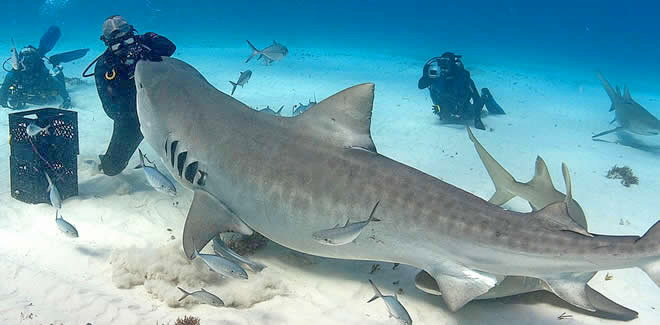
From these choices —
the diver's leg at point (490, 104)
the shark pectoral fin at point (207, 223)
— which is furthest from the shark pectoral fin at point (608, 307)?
the diver's leg at point (490, 104)

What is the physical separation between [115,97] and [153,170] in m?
2.38

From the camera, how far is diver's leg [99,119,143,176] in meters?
6.59

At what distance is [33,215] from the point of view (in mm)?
5617

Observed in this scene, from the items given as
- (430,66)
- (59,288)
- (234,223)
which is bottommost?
(59,288)

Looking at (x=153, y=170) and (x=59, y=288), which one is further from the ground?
(x=153, y=170)

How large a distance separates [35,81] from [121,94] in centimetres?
806

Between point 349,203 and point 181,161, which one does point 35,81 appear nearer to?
point 181,161

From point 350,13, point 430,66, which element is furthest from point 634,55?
point 430,66

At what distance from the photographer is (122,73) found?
621 centimetres

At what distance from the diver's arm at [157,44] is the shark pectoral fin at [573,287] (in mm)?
5789

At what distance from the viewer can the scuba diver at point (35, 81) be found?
11.7 m

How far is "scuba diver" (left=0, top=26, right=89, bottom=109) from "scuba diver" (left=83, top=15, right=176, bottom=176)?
630cm

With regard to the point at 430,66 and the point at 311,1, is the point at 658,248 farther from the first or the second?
the point at 311,1

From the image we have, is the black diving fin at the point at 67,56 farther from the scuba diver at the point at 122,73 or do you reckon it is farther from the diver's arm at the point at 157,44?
the diver's arm at the point at 157,44
